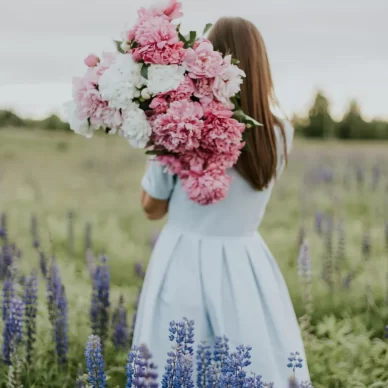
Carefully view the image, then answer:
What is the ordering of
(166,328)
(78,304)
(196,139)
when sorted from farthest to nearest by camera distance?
1. (78,304)
2. (166,328)
3. (196,139)

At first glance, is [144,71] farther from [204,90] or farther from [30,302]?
[30,302]

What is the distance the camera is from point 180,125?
8.33ft

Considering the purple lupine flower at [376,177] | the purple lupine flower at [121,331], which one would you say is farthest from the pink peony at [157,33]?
the purple lupine flower at [376,177]

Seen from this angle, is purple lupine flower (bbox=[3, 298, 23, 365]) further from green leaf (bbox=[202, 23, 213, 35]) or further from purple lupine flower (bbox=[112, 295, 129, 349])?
green leaf (bbox=[202, 23, 213, 35])

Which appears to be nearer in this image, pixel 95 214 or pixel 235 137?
pixel 235 137

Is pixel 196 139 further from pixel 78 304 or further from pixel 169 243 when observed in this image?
pixel 78 304

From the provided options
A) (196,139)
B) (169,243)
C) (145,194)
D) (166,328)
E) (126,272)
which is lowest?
(126,272)

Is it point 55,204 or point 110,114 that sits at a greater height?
point 110,114

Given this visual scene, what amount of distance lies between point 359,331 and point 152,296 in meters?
1.99

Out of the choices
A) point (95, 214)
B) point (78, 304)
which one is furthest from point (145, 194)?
point (95, 214)

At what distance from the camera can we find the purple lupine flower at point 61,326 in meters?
3.40

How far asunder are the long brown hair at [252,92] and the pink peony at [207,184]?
0.24 m

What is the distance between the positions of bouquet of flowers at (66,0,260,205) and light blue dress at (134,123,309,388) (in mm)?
352

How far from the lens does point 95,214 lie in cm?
859
